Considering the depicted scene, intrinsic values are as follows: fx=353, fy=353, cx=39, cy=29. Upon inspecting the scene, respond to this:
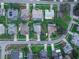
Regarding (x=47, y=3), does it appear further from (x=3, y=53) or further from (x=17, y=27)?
(x=3, y=53)

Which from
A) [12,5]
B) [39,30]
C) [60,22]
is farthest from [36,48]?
[12,5]

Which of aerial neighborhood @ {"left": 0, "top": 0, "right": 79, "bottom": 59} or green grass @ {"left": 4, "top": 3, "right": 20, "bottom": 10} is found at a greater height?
green grass @ {"left": 4, "top": 3, "right": 20, "bottom": 10}

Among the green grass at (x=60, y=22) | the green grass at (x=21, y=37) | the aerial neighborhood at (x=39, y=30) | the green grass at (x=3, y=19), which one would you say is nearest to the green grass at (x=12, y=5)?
the aerial neighborhood at (x=39, y=30)

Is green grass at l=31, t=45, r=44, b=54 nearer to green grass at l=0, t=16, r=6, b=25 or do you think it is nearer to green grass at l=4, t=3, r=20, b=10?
green grass at l=0, t=16, r=6, b=25

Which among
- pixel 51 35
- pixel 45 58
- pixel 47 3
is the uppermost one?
pixel 47 3

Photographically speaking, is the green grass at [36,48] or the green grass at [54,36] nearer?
the green grass at [36,48]

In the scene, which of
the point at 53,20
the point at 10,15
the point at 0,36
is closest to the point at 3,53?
the point at 0,36

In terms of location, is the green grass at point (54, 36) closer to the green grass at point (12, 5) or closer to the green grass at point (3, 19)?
the green grass at point (12, 5)

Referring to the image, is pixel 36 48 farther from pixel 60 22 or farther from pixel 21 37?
pixel 60 22

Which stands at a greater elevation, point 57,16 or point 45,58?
point 57,16

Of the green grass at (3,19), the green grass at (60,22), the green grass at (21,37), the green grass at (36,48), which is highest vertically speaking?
the green grass at (3,19)

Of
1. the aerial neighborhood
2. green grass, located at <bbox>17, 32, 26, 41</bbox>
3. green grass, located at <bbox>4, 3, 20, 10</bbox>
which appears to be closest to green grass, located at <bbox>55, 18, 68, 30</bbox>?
the aerial neighborhood
